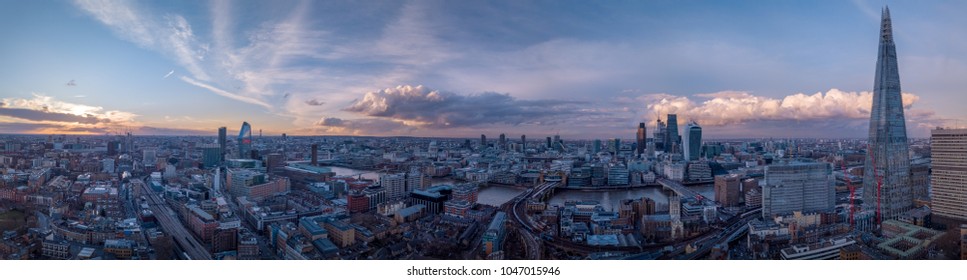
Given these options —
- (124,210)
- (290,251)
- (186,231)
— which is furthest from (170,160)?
(290,251)

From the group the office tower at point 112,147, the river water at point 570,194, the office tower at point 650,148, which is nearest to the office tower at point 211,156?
the office tower at point 112,147

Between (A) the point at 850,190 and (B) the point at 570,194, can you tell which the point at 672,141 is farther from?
(A) the point at 850,190

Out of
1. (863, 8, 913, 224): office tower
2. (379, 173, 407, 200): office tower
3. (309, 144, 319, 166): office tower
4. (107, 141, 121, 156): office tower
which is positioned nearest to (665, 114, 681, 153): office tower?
(863, 8, 913, 224): office tower

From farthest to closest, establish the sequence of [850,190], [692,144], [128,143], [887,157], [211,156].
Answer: [692,144], [211,156], [850,190], [128,143], [887,157]

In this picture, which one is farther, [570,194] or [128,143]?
[570,194]

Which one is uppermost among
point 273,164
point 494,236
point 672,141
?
point 672,141

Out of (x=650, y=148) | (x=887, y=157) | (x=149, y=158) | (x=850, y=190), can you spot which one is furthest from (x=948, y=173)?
(x=650, y=148)
